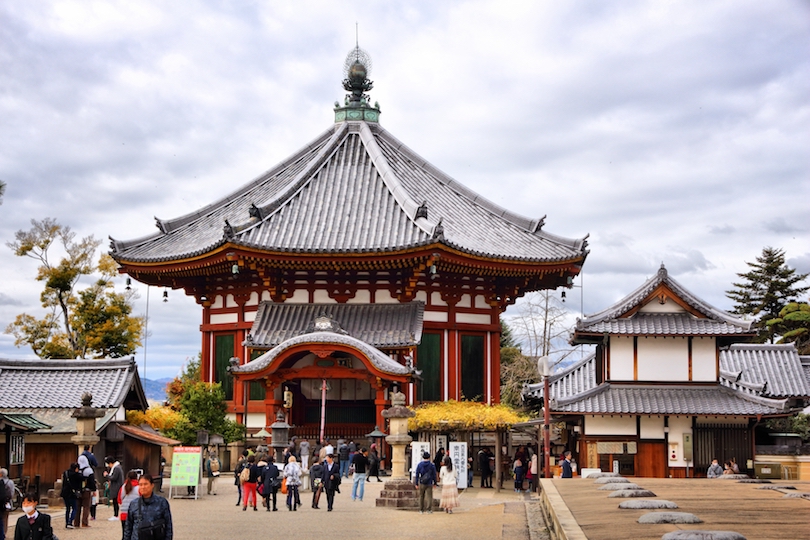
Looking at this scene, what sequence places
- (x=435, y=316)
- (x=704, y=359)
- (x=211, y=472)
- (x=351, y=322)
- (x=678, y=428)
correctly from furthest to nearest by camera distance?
(x=435, y=316) → (x=351, y=322) → (x=704, y=359) → (x=678, y=428) → (x=211, y=472)

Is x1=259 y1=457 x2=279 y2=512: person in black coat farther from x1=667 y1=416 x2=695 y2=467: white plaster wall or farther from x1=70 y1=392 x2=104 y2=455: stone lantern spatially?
x1=667 y1=416 x2=695 y2=467: white plaster wall

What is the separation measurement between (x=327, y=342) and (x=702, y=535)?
1070 inches

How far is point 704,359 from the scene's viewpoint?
38500 millimetres

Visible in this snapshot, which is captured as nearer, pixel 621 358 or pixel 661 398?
pixel 661 398

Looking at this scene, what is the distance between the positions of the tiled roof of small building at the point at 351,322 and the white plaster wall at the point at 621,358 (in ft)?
24.2

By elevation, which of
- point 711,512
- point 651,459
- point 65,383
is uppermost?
point 65,383

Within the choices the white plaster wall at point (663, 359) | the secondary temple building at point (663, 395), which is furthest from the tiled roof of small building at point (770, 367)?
the white plaster wall at point (663, 359)

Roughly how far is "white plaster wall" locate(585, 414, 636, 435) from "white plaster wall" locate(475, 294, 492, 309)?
9217 millimetres

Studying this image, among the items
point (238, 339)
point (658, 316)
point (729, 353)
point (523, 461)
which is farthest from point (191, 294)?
point (729, 353)

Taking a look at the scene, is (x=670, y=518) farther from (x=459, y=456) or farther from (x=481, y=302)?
(x=481, y=302)

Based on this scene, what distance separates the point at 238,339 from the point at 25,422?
52.6 ft

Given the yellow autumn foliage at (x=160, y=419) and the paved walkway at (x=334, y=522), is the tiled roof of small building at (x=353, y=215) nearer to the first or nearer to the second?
the yellow autumn foliage at (x=160, y=419)

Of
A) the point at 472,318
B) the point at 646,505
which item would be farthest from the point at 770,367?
the point at 646,505

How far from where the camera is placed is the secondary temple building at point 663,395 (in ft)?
121
